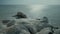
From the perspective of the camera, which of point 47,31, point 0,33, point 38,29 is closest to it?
point 0,33

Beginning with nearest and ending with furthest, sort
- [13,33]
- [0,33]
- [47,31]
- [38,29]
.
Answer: [13,33] < [0,33] < [47,31] < [38,29]

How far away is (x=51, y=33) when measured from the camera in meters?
6.45

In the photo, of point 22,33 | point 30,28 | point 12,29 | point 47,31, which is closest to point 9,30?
point 12,29

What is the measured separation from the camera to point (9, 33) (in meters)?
5.39

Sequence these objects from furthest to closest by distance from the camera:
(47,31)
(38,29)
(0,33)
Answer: (38,29)
(47,31)
(0,33)

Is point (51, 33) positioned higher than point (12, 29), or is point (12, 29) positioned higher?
point (12, 29)

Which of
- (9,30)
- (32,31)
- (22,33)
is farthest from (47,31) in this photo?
(9,30)

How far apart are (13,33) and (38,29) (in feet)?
7.22

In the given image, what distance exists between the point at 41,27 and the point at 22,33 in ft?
7.12

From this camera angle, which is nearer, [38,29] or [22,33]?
[22,33]

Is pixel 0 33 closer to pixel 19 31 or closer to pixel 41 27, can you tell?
pixel 19 31

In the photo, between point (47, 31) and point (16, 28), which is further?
point (47, 31)

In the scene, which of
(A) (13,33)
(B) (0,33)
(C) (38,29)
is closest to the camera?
(A) (13,33)

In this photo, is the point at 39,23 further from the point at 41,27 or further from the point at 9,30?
the point at 9,30
